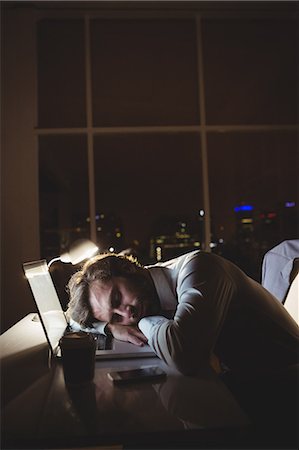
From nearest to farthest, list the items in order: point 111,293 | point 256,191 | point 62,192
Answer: point 111,293 < point 62,192 < point 256,191

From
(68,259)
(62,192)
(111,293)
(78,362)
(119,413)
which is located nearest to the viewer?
(119,413)

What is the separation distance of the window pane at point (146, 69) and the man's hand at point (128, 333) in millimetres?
3524

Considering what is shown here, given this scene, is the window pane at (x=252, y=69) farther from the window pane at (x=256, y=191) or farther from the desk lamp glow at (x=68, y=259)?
the desk lamp glow at (x=68, y=259)

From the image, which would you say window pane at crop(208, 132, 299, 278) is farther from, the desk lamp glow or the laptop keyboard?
the laptop keyboard

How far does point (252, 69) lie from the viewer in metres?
4.98

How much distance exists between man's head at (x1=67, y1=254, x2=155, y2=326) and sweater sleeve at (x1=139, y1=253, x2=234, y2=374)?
0.65 feet

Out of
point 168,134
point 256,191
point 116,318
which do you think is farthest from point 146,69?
point 116,318

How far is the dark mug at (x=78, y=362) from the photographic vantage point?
3.65 ft

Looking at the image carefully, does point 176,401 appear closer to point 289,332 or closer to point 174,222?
point 289,332

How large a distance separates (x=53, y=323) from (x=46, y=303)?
8 centimetres

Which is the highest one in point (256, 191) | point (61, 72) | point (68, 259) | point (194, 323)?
point (61, 72)

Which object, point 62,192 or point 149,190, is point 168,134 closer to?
point 149,190

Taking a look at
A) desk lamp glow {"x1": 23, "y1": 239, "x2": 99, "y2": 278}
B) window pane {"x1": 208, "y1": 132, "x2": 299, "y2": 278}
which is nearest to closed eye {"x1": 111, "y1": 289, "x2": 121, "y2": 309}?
desk lamp glow {"x1": 23, "y1": 239, "x2": 99, "y2": 278}

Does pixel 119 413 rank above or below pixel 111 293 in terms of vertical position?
below
